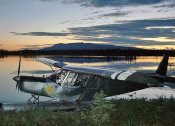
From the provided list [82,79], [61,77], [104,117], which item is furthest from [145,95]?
[104,117]

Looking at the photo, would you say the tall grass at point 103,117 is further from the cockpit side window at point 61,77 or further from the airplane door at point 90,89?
the cockpit side window at point 61,77

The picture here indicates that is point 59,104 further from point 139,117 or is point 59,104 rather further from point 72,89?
point 139,117

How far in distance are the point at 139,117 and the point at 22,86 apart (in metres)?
5.60

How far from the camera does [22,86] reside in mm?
11883

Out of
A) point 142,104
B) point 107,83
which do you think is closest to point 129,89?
point 107,83

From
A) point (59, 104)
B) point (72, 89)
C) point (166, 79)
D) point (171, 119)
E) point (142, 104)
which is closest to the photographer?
point (171, 119)

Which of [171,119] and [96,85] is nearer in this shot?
[171,119]

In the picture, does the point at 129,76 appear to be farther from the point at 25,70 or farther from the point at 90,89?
the point at 25,70

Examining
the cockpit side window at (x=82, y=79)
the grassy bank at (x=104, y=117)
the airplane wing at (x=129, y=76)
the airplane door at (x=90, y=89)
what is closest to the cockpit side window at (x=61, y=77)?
the cockpit side window at (x=82, y=79)

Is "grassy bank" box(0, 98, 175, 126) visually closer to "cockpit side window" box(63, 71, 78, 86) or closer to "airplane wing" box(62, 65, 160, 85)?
"airplane wing" box(62, 65, 160, 85)

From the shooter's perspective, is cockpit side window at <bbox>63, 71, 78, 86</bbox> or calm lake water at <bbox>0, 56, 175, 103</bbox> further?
calm lake water at <bbox>0, 56, 175, 103</bbox>

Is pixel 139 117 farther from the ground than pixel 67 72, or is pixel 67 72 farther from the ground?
pixel 67 72

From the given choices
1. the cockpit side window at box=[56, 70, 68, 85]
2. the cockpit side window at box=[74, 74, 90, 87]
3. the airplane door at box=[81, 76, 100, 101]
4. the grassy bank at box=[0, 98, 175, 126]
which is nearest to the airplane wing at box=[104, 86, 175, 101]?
the airplane door at box=[81, 76, 100, 101]

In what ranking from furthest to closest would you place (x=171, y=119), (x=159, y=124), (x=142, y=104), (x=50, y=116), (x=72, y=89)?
(x=72, y=89) → (x=142, y=104) → (x=50, y=116) → (x=171, y=119) → (x=159, y=124)
